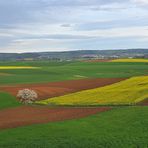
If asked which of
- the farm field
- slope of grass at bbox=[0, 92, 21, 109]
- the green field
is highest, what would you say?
the green field

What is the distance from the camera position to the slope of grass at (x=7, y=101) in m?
58.1

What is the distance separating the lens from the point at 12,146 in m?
32.8

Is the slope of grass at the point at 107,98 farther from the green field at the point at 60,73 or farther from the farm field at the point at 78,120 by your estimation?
the green field at the point at 60,73

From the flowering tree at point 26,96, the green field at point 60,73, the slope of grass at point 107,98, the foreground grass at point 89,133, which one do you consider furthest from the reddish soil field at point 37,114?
the green field at point 60,73

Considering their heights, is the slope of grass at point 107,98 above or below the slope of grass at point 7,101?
above

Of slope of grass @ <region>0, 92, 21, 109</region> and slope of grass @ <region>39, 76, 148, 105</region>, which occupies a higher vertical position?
slope of grass @ <region>39, 76, 148, 105</region>

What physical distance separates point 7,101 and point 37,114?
43.5 ft

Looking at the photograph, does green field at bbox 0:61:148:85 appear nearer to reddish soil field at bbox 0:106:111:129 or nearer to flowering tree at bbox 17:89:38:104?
flowering tree at bbox 17:89:38:104

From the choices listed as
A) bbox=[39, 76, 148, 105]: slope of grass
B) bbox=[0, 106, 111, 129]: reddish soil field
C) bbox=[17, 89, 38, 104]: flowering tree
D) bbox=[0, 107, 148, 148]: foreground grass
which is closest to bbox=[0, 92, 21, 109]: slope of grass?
bbox=[17, 89, 38, 104]: flowering tree

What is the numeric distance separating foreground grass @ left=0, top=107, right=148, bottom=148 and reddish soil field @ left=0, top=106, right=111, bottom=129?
2.49 meters

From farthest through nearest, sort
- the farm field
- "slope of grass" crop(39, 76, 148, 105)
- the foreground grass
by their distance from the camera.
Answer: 1. "slope of grass" crop(39, 76, 148, 105)
2. the farm field
3. the foreground grass

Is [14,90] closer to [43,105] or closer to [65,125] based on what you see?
[43,105]

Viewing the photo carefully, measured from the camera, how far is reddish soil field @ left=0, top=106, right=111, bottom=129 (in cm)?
4278

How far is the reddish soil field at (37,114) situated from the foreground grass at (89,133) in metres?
2.49
